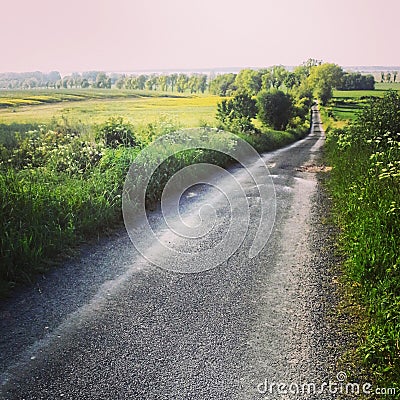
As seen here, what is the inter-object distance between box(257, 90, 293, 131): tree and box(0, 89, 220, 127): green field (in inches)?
341

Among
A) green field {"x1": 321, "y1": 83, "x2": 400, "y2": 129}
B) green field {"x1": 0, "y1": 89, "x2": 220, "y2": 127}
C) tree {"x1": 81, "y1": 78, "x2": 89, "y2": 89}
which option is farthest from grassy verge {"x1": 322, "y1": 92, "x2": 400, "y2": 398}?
tree {"x1": 81, "y1": 78, "x2": 89, "y2": 89}

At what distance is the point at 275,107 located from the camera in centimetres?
2247

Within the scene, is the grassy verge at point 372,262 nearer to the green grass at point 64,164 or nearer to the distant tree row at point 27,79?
the green grass at point 64,164

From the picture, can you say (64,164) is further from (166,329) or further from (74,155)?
(166,329)

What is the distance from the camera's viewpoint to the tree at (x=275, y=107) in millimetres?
22125

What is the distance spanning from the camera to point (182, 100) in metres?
14.6

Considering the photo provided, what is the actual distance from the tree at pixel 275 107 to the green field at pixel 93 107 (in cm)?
865

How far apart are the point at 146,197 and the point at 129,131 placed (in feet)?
9.87

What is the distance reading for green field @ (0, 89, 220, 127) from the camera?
8.67 metres

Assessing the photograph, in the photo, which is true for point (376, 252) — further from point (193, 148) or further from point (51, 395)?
point (193, 148)

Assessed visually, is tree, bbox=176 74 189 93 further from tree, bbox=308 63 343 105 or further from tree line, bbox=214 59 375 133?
tree, bbox=308 63 343 105

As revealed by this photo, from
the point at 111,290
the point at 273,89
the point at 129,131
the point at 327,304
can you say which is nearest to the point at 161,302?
the point at 111,290

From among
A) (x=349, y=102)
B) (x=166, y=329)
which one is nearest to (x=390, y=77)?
(x=349, y=102)

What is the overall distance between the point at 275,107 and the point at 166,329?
20297 millimetres
